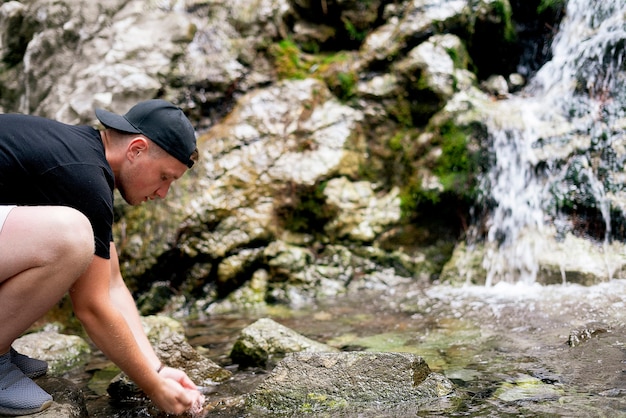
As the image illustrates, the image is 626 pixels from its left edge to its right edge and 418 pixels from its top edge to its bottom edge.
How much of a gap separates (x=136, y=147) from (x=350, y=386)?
1.45m

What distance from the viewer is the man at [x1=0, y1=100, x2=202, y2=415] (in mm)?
2055

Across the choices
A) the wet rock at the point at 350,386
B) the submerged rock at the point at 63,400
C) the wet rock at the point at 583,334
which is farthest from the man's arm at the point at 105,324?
the wet rock at the point at 583,334

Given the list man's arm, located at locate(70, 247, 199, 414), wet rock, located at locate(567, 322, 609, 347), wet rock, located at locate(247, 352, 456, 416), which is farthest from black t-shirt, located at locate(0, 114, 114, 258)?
wet rock, located at locate(567, 322, 609, 347)

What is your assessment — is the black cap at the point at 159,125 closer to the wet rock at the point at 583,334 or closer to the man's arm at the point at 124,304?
the man's arm at the point at 124,304

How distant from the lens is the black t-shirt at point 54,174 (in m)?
2.10

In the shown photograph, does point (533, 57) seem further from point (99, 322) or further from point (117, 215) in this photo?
point (99, 322)

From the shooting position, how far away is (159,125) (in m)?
2.41

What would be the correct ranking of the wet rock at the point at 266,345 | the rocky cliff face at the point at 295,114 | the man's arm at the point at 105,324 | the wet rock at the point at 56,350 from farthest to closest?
1. the rocky cliff face at the point at 295,114
2. the wet rock at the point at 56,350
3. the wet rock at the point at 266,345
4. the man's arm at the point at 105,324

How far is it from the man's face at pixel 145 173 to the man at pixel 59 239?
56mm

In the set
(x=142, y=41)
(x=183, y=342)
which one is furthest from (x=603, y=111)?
(x=142, y=41)

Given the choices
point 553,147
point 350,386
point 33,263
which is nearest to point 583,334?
point 350,386

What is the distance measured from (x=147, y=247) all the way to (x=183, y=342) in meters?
2.81

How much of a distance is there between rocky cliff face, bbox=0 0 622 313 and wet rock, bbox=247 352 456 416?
299 centimetres

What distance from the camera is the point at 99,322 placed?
2.18 m
